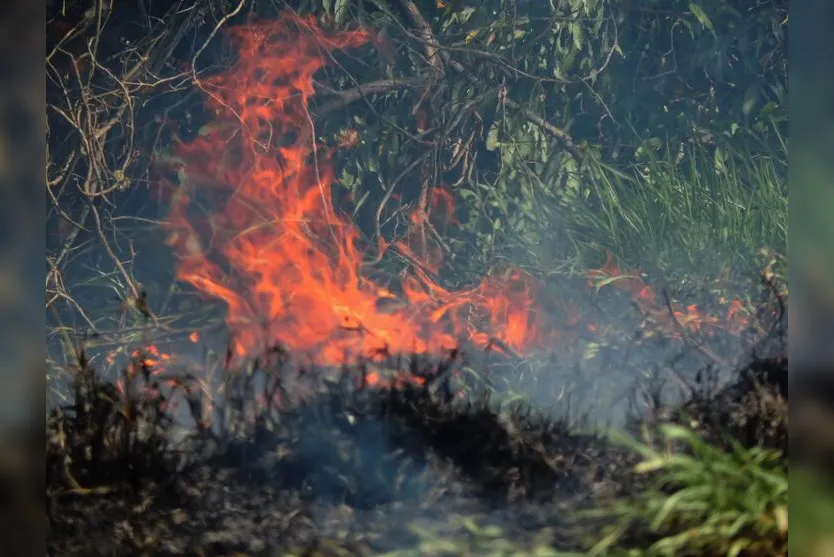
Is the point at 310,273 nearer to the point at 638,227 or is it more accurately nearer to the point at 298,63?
the point at 298,63

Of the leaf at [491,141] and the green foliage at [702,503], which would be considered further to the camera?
the leaf at [491,141]

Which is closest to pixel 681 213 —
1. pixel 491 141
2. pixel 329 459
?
pixel 491 141

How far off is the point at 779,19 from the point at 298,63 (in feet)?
4.28

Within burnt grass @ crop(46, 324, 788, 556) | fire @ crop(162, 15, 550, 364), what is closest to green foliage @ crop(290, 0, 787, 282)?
fire @ crop(162, 15, 550, 364)

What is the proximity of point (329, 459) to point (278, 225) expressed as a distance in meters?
0.65

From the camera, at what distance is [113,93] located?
2.64 metres

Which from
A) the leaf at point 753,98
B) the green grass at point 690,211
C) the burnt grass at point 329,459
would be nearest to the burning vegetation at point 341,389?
the burnt grass at point 329,459

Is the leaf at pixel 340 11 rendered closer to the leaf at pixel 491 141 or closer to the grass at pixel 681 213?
the leaf at pixel 491 141

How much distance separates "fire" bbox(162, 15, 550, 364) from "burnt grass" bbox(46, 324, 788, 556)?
0.34 feet

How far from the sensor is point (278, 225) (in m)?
2.63

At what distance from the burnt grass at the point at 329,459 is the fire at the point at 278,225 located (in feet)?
0.34

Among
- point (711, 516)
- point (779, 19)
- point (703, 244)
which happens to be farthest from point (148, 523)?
point (779, 19)

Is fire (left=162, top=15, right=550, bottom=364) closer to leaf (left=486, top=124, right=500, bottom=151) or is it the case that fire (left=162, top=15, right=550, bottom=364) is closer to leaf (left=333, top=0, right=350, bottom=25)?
leaf (left=333, top=0, right=350, bottom=25)

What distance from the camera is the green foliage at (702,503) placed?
2.48 metres
